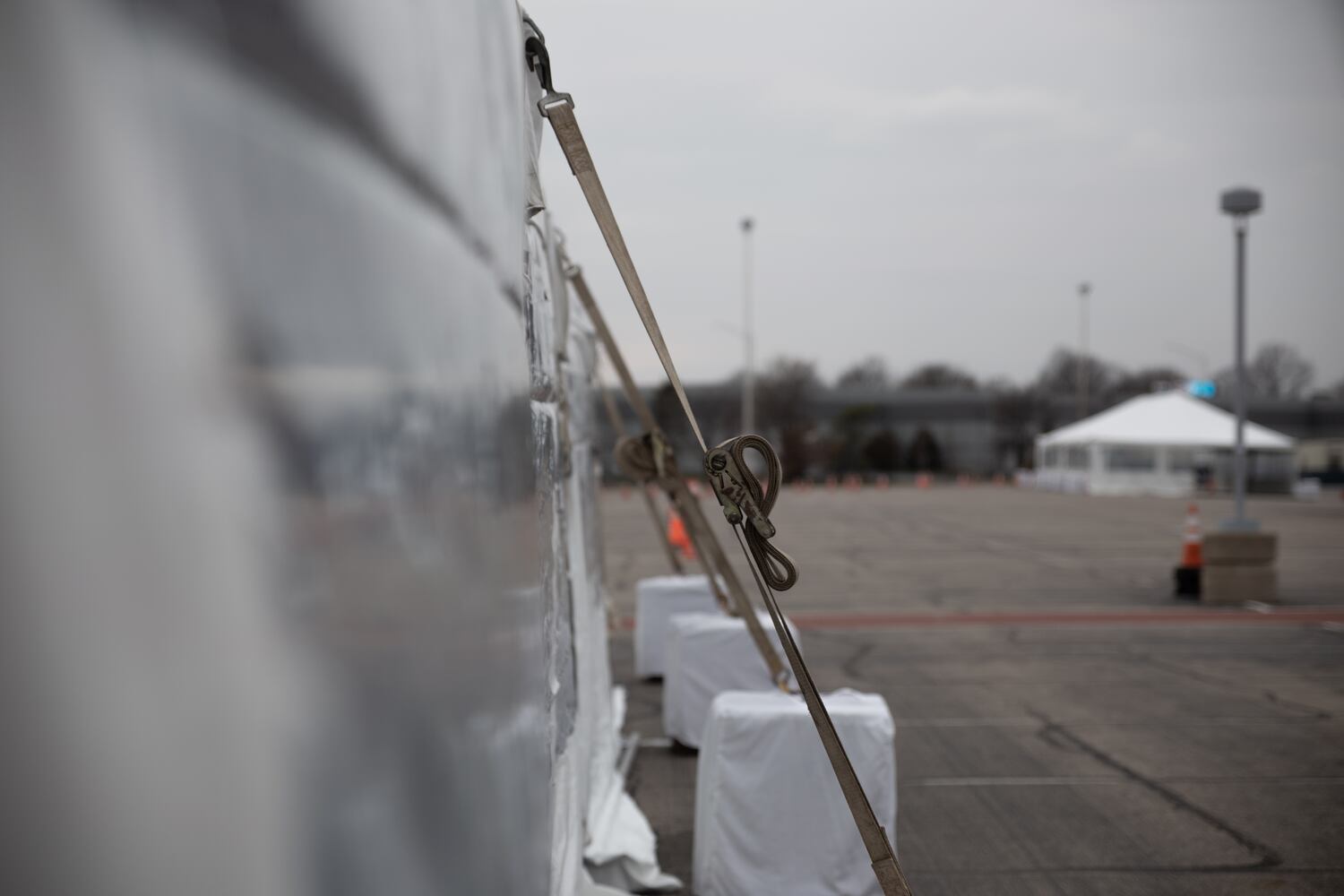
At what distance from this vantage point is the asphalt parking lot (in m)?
4.75

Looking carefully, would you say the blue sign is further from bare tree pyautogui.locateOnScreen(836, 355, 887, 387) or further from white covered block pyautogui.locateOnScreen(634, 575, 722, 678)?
bare tree pyautogui.locateOnScreen(836, 355, 887, 387)

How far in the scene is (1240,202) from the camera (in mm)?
12062

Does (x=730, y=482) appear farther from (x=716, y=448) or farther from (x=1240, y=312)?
(x=1240, y=312)

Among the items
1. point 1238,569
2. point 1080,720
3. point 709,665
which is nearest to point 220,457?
point 709,665

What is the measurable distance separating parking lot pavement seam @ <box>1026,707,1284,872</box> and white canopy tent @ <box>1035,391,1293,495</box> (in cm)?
3507

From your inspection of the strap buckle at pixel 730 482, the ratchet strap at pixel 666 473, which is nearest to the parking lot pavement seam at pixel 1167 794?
the ratchet strap at pixel 666 473

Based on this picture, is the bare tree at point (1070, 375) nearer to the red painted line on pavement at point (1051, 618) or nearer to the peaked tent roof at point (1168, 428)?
the peaked tent roof at point (1168, 428)

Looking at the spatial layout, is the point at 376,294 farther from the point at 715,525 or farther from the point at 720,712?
the point at 715,525

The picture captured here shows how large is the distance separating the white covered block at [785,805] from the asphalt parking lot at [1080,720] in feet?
1.91

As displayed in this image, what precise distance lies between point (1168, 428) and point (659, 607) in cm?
3676

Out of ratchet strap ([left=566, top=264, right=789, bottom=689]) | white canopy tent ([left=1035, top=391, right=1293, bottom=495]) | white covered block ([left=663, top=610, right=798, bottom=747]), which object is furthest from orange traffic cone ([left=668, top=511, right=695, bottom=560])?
white canopy tent ([left=1035, top=391, right=1293, bottom=495])

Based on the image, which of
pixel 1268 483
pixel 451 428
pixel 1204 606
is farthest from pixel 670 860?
pixel 1268 483

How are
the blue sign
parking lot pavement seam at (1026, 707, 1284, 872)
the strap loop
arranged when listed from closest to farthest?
the strap loop
parking lot pavement seam at (1026, 707, 1284, 872)
the blue sign

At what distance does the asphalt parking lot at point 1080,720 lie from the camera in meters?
4.75
